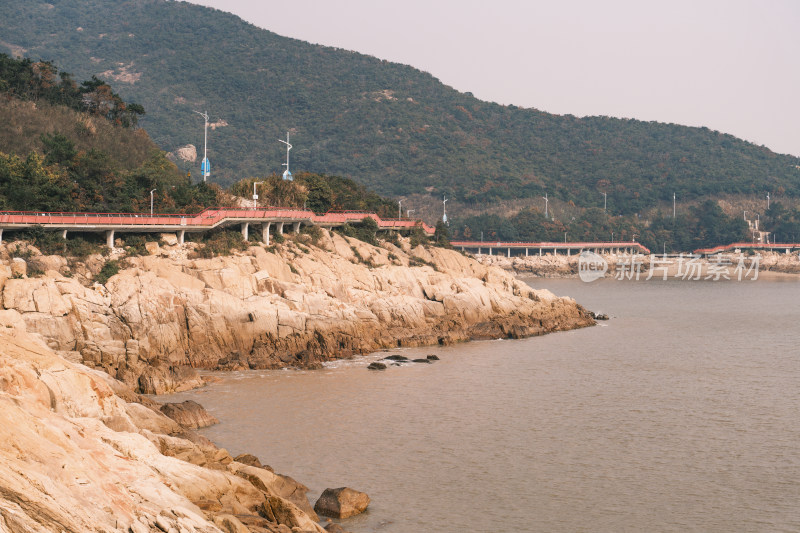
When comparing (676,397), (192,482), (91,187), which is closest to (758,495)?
(676,397)

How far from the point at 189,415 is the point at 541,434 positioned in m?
14.6

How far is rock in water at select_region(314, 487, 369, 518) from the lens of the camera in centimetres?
2559

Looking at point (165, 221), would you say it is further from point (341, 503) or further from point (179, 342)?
point (341, 503)

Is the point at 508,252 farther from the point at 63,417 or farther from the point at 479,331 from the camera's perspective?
the point at 63,417

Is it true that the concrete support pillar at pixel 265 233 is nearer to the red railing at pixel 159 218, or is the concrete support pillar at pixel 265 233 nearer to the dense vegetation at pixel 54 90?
the red railing at pixel 159 218

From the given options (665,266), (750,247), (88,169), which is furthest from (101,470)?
(750,247)

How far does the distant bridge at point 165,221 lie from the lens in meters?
51.0

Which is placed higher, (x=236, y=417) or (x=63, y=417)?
(x=63, y=417)

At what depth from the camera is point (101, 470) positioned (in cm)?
2094

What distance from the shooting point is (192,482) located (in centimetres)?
2283

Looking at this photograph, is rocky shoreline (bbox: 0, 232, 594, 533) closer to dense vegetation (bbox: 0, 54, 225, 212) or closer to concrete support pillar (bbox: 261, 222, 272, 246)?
concrete support pillar (bbox: 261, 222, 272, 246)

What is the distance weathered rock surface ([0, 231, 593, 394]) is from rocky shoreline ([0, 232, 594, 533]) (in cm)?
10

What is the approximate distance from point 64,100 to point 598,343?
6162cm

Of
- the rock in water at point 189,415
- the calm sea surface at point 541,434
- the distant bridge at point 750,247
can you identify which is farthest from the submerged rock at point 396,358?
the distant bridge at point 750,247
